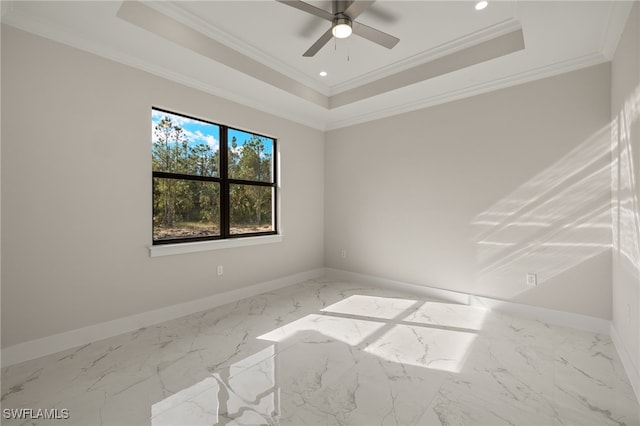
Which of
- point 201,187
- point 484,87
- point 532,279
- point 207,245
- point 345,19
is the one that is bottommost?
point 532,279

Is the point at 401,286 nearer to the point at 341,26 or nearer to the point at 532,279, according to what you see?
the point at 532,279

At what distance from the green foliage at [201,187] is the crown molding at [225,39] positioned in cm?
98

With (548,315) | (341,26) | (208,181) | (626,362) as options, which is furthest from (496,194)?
(208,181)

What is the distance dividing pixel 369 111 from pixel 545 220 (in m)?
2.56

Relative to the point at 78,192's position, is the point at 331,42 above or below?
above

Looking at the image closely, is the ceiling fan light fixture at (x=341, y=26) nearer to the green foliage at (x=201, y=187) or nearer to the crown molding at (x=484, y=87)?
the crown molding at (x=484, y=87)

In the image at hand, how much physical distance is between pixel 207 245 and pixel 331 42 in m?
2.59

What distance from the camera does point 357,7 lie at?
83.3 inches

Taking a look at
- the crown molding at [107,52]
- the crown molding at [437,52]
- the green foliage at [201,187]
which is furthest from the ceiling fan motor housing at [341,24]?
the green foliage at [201,187]

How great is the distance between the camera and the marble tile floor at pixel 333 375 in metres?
1.64

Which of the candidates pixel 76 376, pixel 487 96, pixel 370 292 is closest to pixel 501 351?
pixel 370 292

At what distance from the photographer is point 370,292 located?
395 centimetres

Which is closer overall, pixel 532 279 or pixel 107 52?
pixel 107 52

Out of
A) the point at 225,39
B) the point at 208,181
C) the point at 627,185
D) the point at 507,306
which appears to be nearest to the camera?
the point at 627,185
